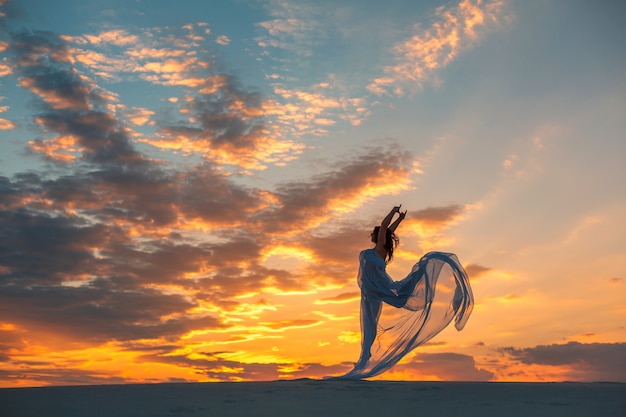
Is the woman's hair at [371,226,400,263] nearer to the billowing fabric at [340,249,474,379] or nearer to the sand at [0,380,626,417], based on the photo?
the billowing fabric at [340,249,474,379]

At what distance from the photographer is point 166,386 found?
1102 centimetres

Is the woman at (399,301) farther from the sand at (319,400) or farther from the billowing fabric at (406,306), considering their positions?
the sand at (319,400)

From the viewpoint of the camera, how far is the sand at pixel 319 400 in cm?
827

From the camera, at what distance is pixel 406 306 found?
49.3 feet

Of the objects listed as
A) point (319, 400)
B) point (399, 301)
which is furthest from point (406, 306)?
point (319, 400)

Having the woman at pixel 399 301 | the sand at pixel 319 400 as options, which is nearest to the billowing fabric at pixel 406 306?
the woman at pixel 399 301

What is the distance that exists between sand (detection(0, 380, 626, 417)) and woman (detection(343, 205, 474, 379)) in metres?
3.11

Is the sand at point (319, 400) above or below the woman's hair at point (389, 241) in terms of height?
below

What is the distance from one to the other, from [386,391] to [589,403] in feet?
9.79

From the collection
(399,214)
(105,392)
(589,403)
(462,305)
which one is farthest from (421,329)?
(105,392)

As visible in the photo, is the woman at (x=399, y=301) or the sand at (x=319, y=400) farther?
the woman at (x=399, y=301)

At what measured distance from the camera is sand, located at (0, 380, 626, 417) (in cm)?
827

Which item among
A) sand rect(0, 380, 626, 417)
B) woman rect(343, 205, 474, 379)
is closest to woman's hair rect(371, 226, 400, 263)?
woman rect(343, 205, 474, 379)

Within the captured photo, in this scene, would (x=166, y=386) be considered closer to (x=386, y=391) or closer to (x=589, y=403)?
(x=386, y=391)
